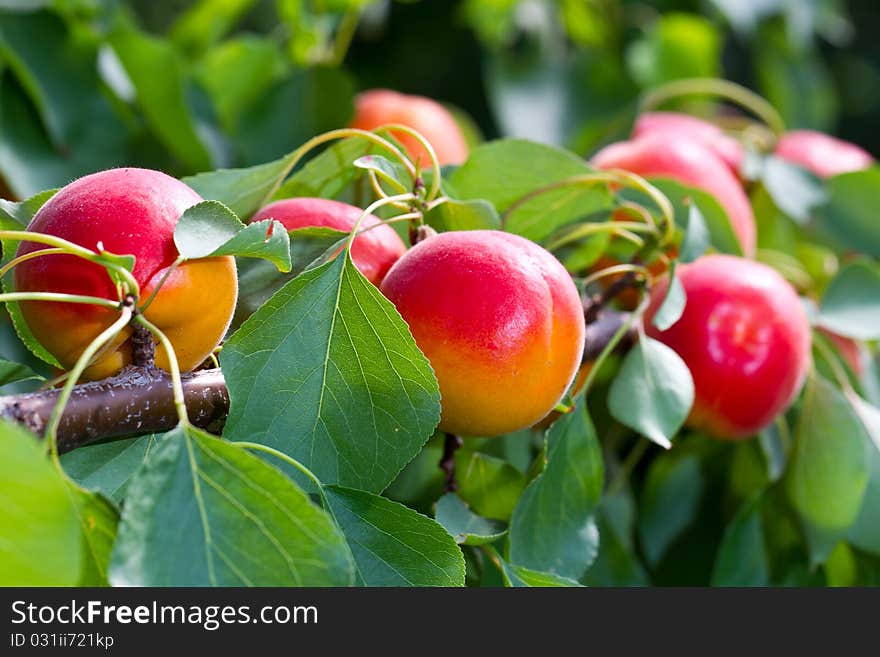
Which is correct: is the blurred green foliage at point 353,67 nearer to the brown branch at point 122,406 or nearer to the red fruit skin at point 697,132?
the red fruit skin at point 697,132

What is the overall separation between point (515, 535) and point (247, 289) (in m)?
0.13

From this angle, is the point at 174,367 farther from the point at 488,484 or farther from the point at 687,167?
the point at 687,167

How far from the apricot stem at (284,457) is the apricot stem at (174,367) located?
2 centimetres

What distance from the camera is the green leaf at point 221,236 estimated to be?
0.93 feet

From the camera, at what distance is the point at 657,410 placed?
38 centimetres

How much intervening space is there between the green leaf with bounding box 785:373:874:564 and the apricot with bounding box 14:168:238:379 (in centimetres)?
32

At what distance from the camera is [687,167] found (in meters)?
0.55

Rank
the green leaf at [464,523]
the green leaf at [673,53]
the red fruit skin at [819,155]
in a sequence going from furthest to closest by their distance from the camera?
the green leaf at [673,53] → the red fruit skin at [819,155] → the green leaf at [464,523]

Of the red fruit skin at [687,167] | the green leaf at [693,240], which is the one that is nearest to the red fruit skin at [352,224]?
the green leaf at [693,240]

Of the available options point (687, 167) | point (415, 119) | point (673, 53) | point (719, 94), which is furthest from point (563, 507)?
point (673, 53)

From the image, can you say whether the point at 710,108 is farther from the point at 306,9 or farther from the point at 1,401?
the point at 1,401

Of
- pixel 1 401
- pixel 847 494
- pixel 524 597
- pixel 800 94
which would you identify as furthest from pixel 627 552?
pixel 800 94

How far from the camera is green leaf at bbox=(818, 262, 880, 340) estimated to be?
1.71ft

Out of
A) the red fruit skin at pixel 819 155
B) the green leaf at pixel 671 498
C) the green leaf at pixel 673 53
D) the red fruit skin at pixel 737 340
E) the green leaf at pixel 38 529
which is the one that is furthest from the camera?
the green leaf at pixel 673 53
